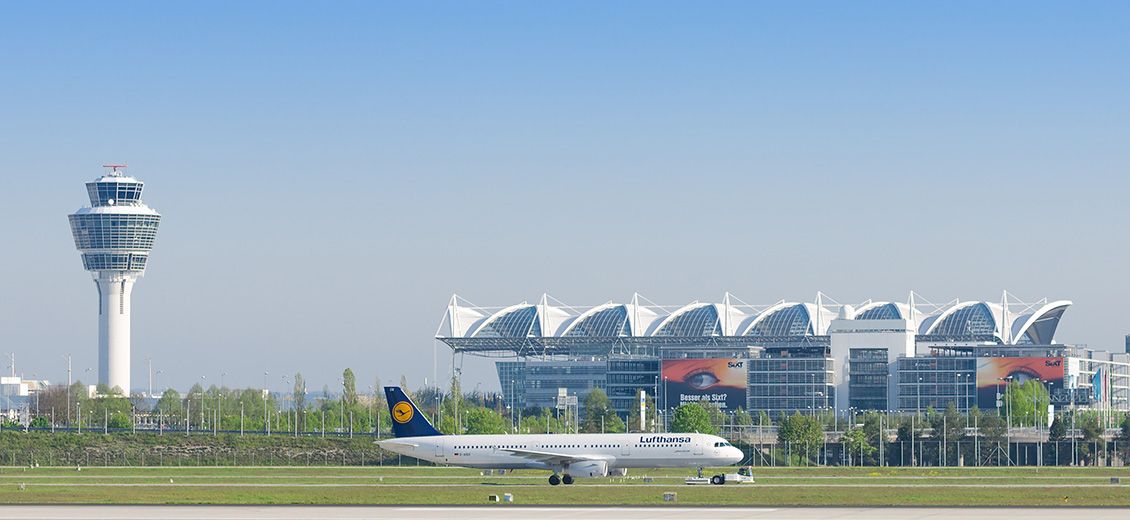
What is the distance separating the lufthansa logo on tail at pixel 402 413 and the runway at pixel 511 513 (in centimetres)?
3167

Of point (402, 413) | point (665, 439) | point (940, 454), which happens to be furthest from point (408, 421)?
point (940, 454)

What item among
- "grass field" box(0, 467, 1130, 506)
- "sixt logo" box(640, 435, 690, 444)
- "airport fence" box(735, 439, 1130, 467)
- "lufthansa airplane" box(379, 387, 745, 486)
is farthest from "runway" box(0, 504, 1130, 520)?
"airport fence" box(735, 439, 1130, 467)

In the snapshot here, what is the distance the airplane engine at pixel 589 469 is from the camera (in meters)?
90.9

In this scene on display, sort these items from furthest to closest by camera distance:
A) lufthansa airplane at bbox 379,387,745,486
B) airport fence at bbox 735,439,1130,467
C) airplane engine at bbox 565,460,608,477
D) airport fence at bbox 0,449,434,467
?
airport fence at bbox 735,439,1130,467 → airport fence at bbox 0,449,434,467 → lufthansa airplane at bbox 379,387,745,486 → airplane engine at bbox 565,460,608,477

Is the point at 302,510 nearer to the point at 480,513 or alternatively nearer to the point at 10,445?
the point at 480,513

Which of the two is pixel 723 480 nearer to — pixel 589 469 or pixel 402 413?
pixel 589 469

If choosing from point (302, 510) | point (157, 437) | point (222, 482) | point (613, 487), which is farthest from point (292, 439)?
point (302, 510)

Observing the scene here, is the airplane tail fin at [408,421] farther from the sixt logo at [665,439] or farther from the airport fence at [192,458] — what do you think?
the airport fence at [192,458]

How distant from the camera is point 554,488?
82.6m

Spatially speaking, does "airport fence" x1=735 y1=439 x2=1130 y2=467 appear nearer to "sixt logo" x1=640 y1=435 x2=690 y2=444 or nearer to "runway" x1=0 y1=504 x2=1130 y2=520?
"sixt logo" x1=640 y1=435 x2=690 y2=444

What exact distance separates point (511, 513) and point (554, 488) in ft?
70.7

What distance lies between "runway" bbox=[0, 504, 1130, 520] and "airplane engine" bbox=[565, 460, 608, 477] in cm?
2404

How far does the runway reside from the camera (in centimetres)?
5891

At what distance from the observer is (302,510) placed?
63.1m
